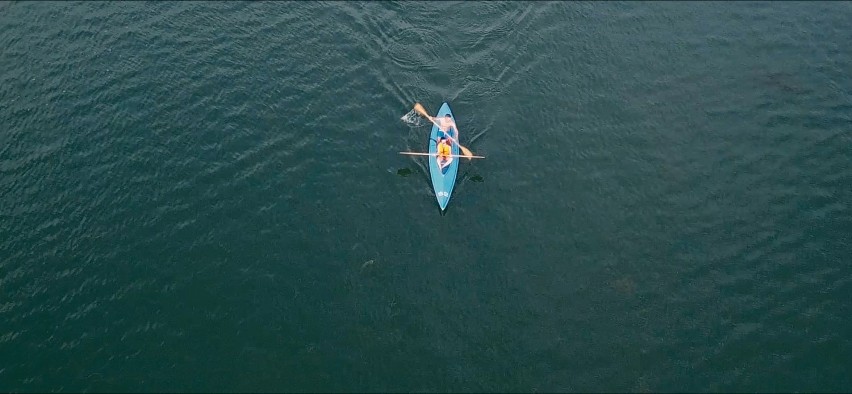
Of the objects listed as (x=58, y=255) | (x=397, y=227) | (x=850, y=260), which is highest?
(x=850, y=260)

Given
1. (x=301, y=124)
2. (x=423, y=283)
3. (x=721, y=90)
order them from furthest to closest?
(x=721, y=90) → (x=301, y=124) → (x=423, y=283)

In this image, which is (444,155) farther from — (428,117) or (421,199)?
(421,199)

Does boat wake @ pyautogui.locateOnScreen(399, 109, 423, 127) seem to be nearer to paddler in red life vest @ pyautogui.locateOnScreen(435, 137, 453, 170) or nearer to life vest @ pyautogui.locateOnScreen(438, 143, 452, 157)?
paddler in red life vest @ pyautogui.locateOnScreen(435, 137, 453, 170)

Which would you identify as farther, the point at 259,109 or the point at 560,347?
the point at 259,109

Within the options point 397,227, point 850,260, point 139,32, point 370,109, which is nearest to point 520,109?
point 370,109

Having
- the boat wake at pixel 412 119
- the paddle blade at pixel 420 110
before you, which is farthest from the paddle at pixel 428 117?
the boat wake at pixel 412 119

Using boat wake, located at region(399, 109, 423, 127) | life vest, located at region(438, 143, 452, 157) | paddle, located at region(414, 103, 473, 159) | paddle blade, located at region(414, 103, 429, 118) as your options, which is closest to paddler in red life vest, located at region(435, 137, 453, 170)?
life vest, located at region(438, 143, 452, 157)

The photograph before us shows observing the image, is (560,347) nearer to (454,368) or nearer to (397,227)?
(454,368)
